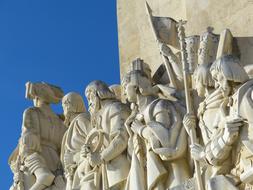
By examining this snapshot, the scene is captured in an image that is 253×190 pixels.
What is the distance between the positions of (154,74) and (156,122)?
1.35m

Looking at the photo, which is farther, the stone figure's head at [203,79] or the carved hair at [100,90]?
the carved hair at [100,90]

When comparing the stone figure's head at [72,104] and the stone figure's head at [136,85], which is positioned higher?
the stone figure's head at [136,85]

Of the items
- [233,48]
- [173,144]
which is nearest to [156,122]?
[173,144]

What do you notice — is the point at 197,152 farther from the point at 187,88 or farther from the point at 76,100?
the point at 76,100

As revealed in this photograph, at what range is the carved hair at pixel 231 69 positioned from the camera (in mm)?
7691

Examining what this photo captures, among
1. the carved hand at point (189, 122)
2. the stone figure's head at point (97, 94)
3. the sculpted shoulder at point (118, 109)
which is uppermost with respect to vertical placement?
the stone figure's head at point (97, 94)

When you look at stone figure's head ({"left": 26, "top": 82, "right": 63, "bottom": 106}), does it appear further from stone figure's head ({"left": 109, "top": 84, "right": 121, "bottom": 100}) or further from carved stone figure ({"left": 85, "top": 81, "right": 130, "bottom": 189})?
carved stone figure ({"left": 85, "top": 81, "right": 130, "bottom": 189})

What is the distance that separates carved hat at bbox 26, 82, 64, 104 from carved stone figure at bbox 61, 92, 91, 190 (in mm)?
610

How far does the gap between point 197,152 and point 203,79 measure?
747mm

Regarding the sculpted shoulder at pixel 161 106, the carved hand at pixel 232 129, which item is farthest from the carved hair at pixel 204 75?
the carved hand at pixel 232 129

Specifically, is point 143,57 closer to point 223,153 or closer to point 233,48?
point 233,48

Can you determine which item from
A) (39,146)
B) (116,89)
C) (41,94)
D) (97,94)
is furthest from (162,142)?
(41,94)

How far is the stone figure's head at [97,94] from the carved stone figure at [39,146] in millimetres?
1169

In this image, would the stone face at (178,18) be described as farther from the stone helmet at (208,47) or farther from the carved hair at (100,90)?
the carved hair at (100,90)
